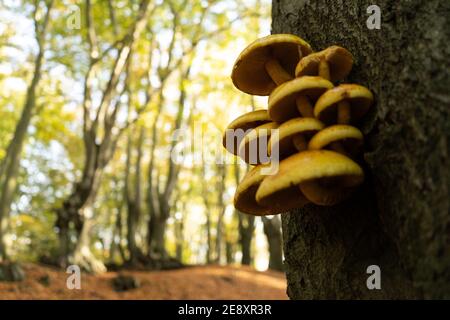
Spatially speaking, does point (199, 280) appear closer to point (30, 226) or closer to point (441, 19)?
point (441, 19)

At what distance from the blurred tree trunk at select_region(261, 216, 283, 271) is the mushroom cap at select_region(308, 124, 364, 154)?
1314 centimetres

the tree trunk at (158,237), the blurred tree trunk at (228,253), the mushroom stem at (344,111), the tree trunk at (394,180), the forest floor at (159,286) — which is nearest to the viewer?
the tree trunk at (394,180)

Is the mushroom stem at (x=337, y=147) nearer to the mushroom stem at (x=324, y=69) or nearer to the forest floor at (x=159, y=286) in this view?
the mushroom stem at (x=324, y=69)

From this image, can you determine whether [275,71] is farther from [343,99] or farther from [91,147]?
[91,147]

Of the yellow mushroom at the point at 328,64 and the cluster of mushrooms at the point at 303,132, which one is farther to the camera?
the yellow mushroom at the point at 328,64

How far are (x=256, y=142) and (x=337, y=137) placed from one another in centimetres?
38

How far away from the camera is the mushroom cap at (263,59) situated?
181 cm

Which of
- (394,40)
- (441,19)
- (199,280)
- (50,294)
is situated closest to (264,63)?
(394,40)

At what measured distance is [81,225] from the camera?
883cm

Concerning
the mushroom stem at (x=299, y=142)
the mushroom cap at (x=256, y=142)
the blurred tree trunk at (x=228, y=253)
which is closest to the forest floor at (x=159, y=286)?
the mushroom cap at (x=256, y=142)

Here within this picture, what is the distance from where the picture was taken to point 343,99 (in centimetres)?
151

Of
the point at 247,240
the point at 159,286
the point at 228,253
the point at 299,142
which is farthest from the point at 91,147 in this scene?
the point at 228,253

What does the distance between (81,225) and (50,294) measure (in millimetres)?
2344

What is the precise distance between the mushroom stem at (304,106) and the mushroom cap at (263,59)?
11.4 inches
